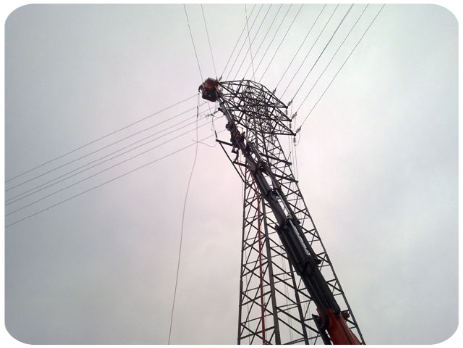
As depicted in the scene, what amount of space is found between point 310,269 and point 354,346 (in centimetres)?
202

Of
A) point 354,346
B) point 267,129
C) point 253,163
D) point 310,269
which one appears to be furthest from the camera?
point 267,129

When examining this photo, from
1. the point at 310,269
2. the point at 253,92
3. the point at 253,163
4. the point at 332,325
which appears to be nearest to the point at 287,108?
the point at 253,92

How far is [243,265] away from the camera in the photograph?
33.5 feet

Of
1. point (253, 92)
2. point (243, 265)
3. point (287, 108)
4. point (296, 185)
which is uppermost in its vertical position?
point (253, 92)

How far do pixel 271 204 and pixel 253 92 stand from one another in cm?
823

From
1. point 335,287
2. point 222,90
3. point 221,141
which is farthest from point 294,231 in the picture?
point 222,90

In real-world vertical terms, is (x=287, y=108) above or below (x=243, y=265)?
above

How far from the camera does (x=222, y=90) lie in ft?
52.5

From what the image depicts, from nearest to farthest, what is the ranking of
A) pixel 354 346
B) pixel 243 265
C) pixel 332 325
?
1. pixel 354 346
2. pixel 332 325
3. pixel 243 265

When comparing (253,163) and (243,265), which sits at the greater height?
(253,163)

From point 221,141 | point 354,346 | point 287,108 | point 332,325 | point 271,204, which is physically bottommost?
point 354,346

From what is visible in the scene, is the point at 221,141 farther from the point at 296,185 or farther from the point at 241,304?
the point at 241,304

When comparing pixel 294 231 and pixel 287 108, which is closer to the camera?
pixel 294 231

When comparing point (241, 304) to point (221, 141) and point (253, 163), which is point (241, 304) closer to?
point (253, 163)
